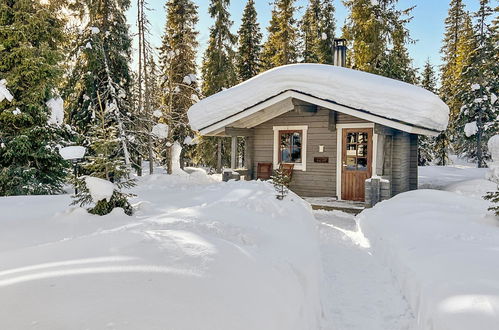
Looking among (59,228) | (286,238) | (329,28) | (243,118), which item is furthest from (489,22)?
(59,228)

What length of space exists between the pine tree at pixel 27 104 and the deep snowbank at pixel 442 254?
974 cm

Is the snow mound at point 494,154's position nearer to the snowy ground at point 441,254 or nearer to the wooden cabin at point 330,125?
the wooden cabin at point 330,125

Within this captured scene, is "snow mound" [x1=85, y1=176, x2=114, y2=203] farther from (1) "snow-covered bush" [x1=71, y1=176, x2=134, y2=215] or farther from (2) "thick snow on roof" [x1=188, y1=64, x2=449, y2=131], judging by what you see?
(2) "thick snow on roof" [x1=188, y1=64, x2=449, y2=131]

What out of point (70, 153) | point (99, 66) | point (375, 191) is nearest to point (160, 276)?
point (70, 153)

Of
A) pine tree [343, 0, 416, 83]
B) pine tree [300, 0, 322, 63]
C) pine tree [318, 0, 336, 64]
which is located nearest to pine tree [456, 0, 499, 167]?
pine tree [343, 0, 416, 83]

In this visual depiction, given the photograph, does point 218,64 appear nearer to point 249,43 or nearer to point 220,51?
point 220,51

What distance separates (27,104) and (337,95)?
955cm

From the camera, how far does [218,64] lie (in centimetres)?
2225

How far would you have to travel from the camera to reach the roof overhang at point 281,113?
29.7 ft

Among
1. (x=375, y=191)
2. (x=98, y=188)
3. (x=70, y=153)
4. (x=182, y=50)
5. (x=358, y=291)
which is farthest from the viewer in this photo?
(x=182, y=50)

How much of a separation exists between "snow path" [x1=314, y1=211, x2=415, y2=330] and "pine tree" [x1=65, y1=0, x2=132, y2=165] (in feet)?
38.2

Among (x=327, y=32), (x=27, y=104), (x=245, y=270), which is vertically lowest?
(x=245, y=270)

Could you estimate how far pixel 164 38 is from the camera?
2392 cm

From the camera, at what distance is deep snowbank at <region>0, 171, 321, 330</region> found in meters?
2.23
